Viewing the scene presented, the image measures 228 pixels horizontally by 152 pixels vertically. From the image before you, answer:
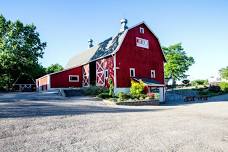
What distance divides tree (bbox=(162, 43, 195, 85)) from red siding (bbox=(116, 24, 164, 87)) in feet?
98.8

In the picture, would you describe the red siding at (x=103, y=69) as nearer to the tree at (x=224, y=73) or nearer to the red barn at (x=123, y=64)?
the red barn at (x=123, y=64)

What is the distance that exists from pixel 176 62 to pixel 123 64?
37.1 metres

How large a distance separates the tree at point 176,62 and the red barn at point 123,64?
2986 cm

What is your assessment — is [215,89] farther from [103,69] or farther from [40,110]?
[40,110]

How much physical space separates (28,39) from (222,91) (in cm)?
3452

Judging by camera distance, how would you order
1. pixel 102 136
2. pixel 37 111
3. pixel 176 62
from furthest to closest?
1. pixel 176 62
2. pixel 37 111
3. pixel 102 136

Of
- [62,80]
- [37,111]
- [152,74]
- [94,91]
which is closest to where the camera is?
[37,111]

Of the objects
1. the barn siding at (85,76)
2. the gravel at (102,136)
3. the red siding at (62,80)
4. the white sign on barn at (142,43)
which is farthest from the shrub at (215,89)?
the gravel at (102,136)

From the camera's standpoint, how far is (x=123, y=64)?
28109 millimetres

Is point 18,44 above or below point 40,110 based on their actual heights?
above

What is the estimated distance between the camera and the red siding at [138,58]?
2792 cm

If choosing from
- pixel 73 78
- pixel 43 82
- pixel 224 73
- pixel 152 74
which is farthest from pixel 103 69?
pixel 224 73

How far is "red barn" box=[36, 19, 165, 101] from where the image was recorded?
91.0 feet

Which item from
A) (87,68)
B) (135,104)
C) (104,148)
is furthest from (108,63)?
(104,148)
